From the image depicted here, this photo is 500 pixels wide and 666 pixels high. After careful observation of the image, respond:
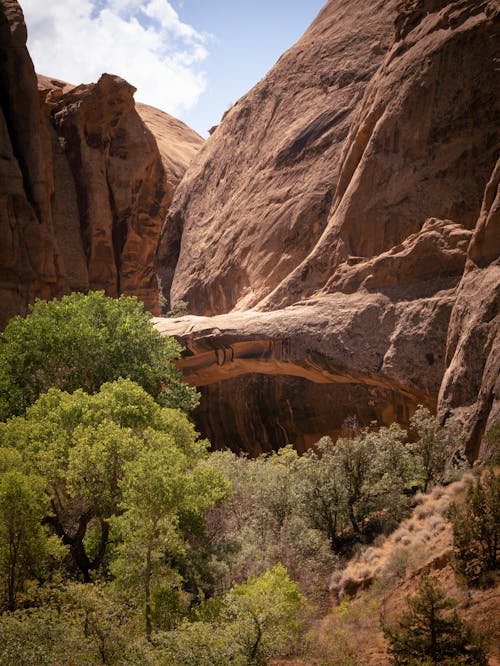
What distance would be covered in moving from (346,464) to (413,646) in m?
8.83

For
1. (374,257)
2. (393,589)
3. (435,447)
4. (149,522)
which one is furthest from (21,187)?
(393,589)

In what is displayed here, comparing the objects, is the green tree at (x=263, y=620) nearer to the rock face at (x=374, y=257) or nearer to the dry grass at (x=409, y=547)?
the dry grass at (x=409, y=547)

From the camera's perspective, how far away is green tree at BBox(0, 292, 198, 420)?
19.8 metres

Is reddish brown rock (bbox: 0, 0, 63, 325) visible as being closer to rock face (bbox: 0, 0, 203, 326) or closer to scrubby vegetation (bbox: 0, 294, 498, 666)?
rock face (bbox: 0, 0, 203, 326)

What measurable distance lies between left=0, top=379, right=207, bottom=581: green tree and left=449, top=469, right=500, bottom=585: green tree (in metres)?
6.95

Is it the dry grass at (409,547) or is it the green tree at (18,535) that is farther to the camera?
the dry grass at (409,547)

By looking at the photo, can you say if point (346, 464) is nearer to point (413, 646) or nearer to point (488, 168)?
point (413, 646)

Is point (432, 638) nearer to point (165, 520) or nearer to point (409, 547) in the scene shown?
point (409, 547)

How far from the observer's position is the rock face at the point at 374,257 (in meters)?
21.8

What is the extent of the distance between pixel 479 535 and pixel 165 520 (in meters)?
6.62

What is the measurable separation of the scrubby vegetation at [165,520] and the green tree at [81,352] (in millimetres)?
60

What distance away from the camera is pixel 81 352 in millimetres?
20469

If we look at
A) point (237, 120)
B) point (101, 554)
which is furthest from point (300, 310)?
point (237, 120)

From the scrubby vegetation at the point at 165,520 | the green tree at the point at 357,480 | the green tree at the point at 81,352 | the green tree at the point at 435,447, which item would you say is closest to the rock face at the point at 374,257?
the green tree at the point at 435,447
